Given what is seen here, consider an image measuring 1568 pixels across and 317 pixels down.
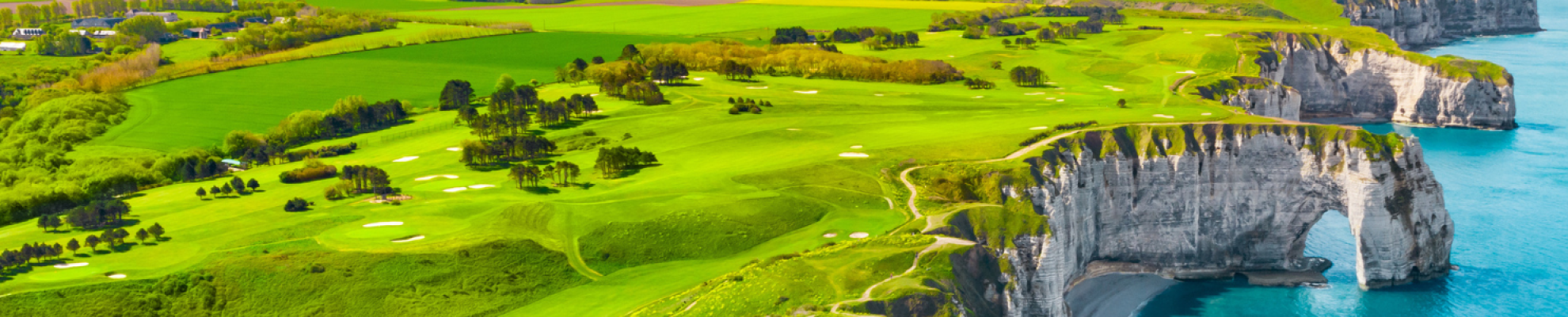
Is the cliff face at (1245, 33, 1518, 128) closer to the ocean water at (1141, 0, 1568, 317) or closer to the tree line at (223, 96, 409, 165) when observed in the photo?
the ocean water at (1141, 0, 1568, 317)

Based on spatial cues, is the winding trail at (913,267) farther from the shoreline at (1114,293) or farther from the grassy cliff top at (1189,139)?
the grassy cliff top at (1189,139)

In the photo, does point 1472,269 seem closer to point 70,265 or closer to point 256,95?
point 70,265

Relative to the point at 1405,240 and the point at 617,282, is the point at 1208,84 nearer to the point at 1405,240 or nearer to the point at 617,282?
the point at 1405,240

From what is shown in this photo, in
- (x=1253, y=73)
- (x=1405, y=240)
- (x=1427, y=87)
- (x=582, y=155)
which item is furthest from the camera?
(x=1427, y=87)

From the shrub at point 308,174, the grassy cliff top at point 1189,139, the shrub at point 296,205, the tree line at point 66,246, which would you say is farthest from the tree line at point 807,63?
the tree line at point 66,246

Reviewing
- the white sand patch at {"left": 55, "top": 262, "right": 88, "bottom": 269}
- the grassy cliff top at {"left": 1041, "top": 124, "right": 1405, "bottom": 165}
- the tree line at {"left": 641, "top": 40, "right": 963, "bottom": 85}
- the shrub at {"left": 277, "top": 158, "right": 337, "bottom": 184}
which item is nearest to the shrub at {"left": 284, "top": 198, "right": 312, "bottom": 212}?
the shrub at {"left": 277, "top": 158, "right": 337, "bottom": 184}

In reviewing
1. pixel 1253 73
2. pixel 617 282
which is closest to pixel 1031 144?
pixel 617 282
